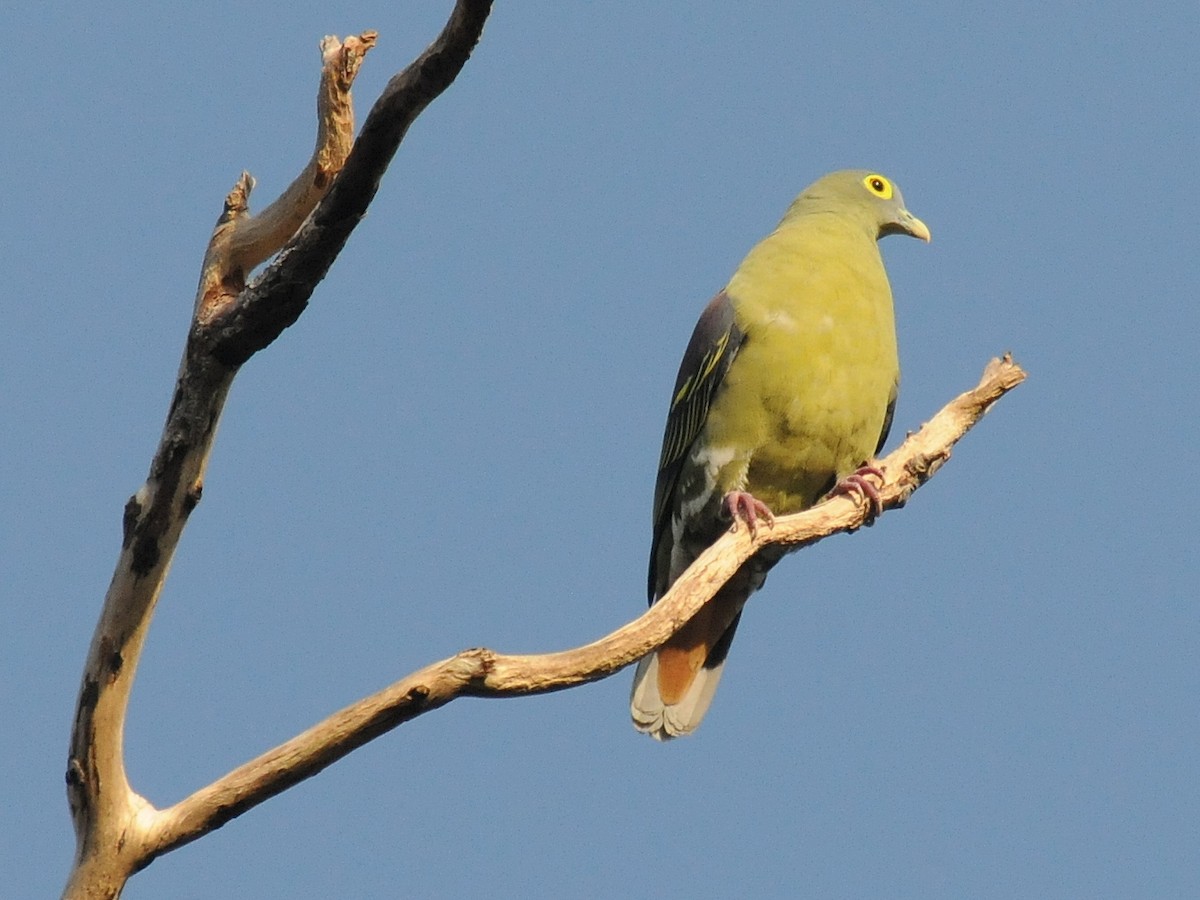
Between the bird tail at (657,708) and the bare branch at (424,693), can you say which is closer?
the bare branch at (424,693)

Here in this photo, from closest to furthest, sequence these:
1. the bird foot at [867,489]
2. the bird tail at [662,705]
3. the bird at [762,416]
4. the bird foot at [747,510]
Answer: the bird foot at [747,510]
the bird foot at [867,489]
the bird at [762,416]
the bird tail at [662,705]

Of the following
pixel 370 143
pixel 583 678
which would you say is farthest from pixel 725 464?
pixel 370 143

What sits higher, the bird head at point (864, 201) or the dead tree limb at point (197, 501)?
the bird head at point (864, 201)

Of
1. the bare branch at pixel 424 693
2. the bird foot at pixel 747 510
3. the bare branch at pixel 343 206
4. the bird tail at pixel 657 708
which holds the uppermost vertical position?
the bare branch at pixel 343 206

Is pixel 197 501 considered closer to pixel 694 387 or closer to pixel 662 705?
pixel 694 387

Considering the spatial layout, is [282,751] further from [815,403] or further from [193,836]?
[815,403]

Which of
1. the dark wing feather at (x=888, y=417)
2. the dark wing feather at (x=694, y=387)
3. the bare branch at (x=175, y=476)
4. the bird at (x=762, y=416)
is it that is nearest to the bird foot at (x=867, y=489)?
the bird at (x=762, y=416)

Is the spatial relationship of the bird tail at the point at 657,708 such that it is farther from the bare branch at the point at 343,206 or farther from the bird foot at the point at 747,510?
the bare branch at the point at 343,206
